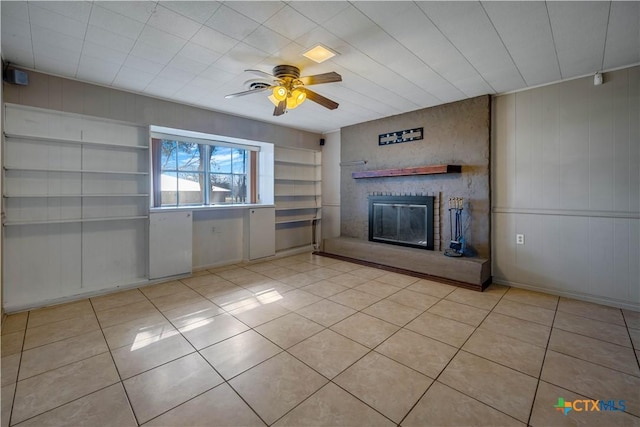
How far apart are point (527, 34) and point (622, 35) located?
82 centimetres

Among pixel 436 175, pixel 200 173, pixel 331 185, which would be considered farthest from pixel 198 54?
pixel 331 185

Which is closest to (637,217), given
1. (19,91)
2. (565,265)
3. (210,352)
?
(565,265)

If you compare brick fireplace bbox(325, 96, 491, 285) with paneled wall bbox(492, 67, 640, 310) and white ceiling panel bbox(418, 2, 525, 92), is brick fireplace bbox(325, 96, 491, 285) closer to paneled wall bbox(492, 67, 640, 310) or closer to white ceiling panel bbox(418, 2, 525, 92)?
paneled wall bbox(492, 67, 640, 310)

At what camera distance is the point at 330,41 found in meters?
2.37

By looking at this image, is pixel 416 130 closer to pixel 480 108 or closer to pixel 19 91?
pixel 480 108

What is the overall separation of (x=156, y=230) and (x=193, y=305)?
4.51 feet

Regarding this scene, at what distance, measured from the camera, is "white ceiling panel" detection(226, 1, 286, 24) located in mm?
1906

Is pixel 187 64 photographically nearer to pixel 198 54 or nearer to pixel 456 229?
pixel 198 54

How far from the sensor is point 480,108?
12.4 feet

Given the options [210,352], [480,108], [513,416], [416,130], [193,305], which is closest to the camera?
[513,416]

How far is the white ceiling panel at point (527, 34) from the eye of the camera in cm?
198

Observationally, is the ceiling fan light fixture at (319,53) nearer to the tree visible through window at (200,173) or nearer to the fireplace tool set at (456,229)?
the fireplace tool set at (456,229)

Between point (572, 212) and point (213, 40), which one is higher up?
point (213, 40)

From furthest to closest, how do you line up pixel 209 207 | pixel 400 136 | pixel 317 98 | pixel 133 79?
pixel 400 136 → pixel 209 207 → pixel 133 79 → pixel 317 98
